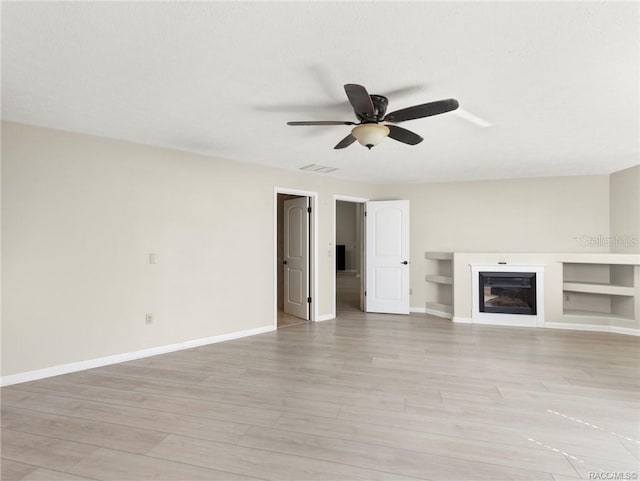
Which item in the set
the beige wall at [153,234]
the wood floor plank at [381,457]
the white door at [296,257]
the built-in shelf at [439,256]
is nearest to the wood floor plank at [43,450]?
the wood floor plank at [381,457]

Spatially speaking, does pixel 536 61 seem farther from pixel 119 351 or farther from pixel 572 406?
pixel 119 351

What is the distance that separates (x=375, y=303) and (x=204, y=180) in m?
3.79

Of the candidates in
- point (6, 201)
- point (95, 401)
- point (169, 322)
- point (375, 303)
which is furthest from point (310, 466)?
point (375, 303)

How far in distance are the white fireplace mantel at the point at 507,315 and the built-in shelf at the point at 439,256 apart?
45 cm

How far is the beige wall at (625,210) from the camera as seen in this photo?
15.8 feet

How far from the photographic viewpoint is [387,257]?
20.3 feet

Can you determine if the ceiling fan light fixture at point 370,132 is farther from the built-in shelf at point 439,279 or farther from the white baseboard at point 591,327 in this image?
the white baseboard at point 591,327

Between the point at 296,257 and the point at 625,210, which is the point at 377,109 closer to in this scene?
the point at 296,257

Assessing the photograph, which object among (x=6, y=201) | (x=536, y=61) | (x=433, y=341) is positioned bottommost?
(x=433, y=341)

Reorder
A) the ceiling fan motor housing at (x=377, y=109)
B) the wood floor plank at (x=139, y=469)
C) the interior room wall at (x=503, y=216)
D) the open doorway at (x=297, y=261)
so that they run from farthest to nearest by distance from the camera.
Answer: the open doorway at (x=297, y=261), the interior room wall at (x=503, y=216), the ceiling fan motor housing at (x=377, y=109), the wood floor plank at (x=139, y=469)

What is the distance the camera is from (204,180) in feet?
14.2

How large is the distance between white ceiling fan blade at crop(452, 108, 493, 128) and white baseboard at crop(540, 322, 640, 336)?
376 cm

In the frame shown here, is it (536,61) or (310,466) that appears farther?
(536,61)

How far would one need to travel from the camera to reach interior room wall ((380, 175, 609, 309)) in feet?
18.0
